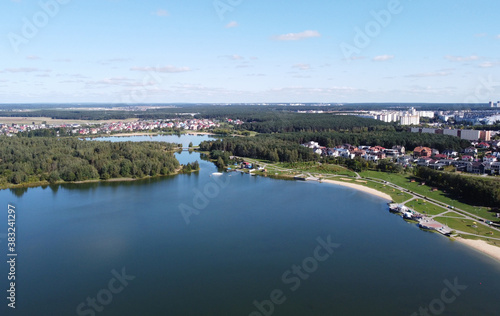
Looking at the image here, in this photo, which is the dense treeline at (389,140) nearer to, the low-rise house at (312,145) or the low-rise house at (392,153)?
the low-rise house at (312,145)

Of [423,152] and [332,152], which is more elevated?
[423,152]

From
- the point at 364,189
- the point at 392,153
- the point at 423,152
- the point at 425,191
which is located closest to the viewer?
the point at 425,191

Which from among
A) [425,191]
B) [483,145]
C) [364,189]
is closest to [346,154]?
[364,189]

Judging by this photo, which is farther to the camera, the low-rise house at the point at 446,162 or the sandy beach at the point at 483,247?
the low-rise house at the point at 446,162

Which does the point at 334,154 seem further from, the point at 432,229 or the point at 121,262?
the point at 121,262

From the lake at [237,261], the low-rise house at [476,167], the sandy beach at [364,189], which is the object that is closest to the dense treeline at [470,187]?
the sandy beach at [364,189]

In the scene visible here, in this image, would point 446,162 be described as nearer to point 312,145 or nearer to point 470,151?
point 470,151
